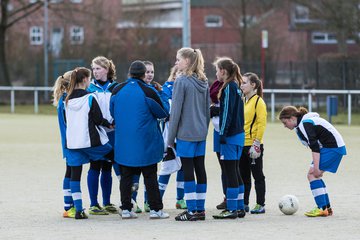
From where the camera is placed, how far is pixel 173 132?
1062 cm

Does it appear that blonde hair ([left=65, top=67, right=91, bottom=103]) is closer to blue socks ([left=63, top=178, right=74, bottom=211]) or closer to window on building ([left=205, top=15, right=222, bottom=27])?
blue socks ([left=63, top=178, right=74, bottom=211])

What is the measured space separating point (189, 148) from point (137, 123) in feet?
2.05

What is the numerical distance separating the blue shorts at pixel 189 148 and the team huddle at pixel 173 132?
0.01m

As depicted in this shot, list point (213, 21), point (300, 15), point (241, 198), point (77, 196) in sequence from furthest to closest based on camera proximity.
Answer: point (213, 21)
point (300, 15)
point (241, 198)
point (77, 196)

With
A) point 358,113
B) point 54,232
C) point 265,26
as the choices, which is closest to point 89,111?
point 54,232

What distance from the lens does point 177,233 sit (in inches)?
384

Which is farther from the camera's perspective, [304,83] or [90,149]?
[304,83]

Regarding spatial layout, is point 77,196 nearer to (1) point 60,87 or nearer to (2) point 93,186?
(2) point 93,186

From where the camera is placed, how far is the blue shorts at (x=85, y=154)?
36.2ft

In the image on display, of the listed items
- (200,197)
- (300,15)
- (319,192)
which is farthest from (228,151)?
(300,15)

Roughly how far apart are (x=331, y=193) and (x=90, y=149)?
3730 mm

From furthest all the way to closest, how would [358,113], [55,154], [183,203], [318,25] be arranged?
[318,25]
[358,113]
[55,154]
[183,203]

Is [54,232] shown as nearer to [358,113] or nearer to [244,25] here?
[358,113]

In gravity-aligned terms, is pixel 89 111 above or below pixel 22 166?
Result: above
